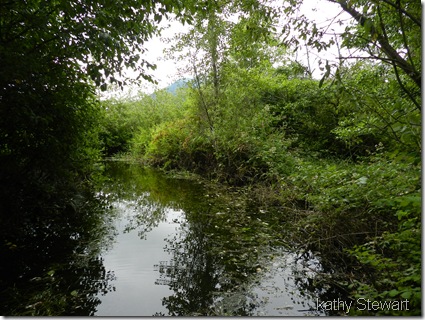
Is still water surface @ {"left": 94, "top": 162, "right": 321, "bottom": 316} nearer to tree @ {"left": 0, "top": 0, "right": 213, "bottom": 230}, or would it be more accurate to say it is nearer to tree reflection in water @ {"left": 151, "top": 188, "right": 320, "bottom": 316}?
tree reflection in water @ {"left": 151, "top": 188, "right": 320, "bottom": 316}

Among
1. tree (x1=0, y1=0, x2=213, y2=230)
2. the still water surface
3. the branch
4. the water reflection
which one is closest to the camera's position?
the branch

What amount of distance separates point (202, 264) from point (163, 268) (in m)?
0.61

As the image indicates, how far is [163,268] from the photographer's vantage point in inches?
156

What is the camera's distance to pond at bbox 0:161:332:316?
118 inches

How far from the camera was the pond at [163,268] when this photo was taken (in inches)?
118

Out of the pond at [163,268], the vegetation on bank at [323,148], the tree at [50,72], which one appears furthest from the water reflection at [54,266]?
the vegetation on bank at [323,148]

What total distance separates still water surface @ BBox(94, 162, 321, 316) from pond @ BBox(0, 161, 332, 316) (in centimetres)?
1


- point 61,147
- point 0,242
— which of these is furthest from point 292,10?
point 0,242

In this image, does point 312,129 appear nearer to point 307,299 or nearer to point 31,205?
point 307,299

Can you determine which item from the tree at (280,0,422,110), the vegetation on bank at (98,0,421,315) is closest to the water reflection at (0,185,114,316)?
the vegetation on bank at (98,0,421,315)

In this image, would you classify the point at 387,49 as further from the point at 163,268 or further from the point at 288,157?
the point at 288,157

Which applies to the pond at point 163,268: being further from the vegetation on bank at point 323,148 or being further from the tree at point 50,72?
the tree at point 50,72

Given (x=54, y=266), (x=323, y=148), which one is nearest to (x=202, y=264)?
(x=54, y=266)

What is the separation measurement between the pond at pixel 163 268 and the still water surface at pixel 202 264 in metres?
0.01
